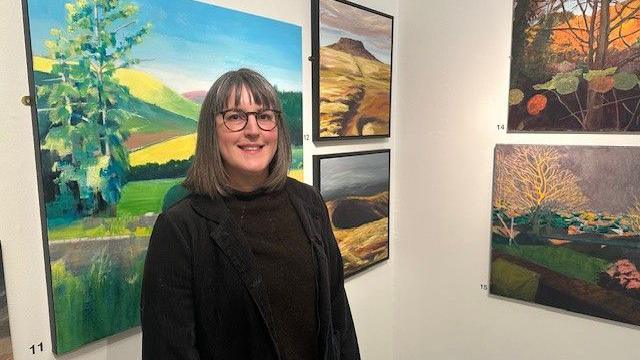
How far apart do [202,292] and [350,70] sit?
1.22 meters

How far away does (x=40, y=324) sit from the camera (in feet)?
3.42

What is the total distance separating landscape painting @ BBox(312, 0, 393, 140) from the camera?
174 centimetres

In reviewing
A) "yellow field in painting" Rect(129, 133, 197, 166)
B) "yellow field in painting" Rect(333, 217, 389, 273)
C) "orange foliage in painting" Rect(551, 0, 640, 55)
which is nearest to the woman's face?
"yellow field in painting" Rect(129, 133, 197, 166)

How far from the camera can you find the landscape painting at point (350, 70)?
68.6 inches

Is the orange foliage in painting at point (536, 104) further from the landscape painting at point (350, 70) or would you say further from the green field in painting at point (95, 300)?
the green field in painting at point (95, 300)

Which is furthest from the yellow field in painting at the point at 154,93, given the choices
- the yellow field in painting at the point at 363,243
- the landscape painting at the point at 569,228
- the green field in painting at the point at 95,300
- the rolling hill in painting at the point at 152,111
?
the landscape painting at the point at 569,228

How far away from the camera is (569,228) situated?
180 cm

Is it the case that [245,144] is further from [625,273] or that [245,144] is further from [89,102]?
[625,273]

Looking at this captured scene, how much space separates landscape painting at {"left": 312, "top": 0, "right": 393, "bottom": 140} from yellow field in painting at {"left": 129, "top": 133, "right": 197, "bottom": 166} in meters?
0.59

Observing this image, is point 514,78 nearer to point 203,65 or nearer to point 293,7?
point 293,7

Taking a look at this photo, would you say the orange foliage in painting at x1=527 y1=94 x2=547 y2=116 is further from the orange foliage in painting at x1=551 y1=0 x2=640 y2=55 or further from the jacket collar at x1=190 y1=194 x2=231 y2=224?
the jacket collar at x1=190 y1=194 x2=231 y2=224

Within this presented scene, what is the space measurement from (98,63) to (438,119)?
1533mm

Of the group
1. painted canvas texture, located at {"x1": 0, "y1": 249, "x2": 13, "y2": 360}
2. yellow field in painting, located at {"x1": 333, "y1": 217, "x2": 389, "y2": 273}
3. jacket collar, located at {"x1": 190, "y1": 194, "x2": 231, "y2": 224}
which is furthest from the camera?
yellow field in painting, located at {"x1": 333, "y1": 217, "x2": 389, "y2": 273}

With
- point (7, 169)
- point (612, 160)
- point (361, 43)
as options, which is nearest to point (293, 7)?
point (361, 43)
